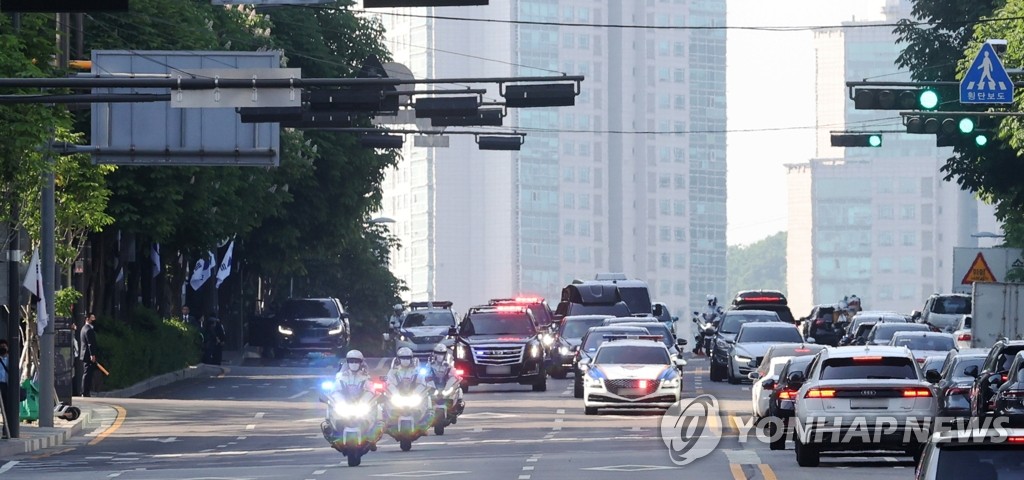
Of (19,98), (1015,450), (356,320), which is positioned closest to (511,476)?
(19,98)

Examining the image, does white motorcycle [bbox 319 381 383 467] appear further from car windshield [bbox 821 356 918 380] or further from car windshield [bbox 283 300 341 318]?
car windshield [bbox 283 300 341 318]

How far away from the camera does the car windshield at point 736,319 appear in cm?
5792

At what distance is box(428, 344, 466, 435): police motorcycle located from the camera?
35750 millimetres

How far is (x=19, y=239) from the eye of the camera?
128 ft

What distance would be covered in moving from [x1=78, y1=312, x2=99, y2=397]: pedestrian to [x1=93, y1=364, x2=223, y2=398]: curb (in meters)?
1.04

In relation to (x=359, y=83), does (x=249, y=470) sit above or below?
below

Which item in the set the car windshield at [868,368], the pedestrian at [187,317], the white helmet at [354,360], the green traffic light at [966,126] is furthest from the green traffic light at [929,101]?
the pedestrian at [187,317]

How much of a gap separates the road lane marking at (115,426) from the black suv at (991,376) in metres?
14.7

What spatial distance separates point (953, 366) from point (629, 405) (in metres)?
8.65

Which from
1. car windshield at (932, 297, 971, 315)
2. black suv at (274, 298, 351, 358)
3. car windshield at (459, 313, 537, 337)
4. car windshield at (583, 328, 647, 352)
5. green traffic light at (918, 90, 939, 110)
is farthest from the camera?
black suv at (274, 298, 351, 358)

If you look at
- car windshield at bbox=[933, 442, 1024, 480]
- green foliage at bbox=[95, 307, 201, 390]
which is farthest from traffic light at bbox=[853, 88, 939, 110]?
car windshield at bbox=[933, 442, 1024, 480]

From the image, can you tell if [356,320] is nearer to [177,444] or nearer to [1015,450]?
[177,444]

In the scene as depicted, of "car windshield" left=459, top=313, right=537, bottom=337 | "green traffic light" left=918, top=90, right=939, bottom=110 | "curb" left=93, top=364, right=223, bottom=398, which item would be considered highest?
"green traffic light" left=918, top=90, right=939, bottom=110

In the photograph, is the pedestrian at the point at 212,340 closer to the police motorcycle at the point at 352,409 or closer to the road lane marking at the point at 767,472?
the police motorcycle at the point at 352,409
